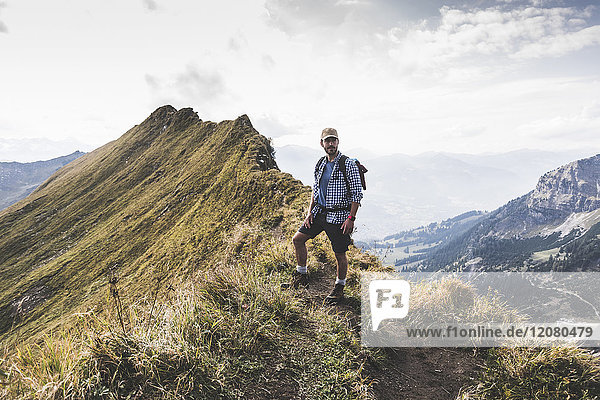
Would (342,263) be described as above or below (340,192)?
below

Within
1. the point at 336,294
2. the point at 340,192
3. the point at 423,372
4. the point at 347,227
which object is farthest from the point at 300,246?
the point at 423,372

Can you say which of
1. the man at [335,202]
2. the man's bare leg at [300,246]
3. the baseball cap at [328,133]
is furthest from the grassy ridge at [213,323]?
the baseball cap at [328,133]

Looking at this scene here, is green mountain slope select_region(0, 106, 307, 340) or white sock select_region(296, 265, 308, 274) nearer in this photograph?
white sock select_region(296, 265, 308, 274)

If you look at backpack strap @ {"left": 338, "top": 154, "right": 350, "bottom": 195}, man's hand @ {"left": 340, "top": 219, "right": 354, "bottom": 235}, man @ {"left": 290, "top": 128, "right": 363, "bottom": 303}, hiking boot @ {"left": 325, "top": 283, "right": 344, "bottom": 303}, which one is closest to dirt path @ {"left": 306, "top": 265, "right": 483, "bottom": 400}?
hiking boot @ {"left": 325, "top": 283, "right": 344, "bottom": 303}

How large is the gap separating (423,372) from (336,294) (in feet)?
6.53

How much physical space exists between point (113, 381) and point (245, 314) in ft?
6.02

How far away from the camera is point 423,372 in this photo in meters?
4.68

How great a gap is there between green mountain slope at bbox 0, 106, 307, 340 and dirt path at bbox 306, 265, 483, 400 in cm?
1038

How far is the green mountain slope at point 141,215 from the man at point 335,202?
28.8 feet

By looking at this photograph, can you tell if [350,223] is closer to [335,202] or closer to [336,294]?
[335,202]

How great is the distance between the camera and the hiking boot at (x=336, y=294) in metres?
6.02

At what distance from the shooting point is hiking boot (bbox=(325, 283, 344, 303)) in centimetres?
602

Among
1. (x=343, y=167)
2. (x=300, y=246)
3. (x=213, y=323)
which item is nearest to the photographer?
(x=213, y=323)

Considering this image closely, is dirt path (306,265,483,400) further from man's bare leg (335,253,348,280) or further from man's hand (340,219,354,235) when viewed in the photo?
man's hand (340,219,354,235)
